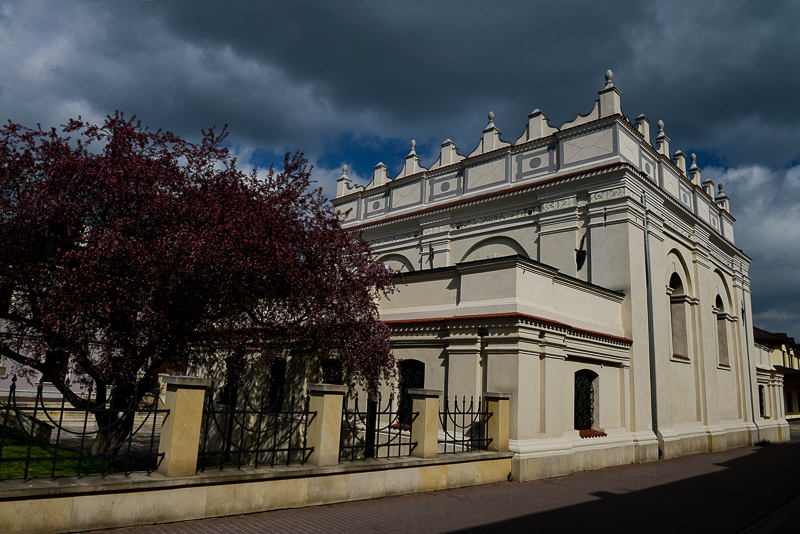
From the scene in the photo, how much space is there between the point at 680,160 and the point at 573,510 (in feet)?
59.5

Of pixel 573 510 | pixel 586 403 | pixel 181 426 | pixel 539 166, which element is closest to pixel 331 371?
pixel 586 403

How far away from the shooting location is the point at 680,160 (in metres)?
22.4

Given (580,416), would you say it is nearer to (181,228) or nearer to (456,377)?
(456,377)

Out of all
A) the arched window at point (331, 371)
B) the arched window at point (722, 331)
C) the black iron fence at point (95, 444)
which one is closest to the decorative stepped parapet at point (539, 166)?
the arched window at point (722, 331)

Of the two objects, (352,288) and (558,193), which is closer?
(352,288)

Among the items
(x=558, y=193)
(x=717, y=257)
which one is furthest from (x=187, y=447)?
(x=717, y=257)

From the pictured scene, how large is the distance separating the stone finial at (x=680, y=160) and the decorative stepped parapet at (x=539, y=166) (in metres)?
0.04

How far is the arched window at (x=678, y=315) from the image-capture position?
65.6 feet

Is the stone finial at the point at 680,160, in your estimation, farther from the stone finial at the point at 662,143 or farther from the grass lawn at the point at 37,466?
the grass lawn at the point at 37,466

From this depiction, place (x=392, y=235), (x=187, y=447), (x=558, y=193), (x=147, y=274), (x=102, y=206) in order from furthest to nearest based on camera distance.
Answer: (x=392, y=235), (x=558, y=193), (x=102, y=206), (x=147, y=274), (x=187, y=447)

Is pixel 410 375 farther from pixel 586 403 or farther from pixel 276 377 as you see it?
pixel 586 403

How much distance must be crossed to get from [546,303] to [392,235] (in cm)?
1113

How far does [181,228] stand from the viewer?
8367 millimetres

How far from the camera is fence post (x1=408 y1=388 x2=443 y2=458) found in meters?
9.55
